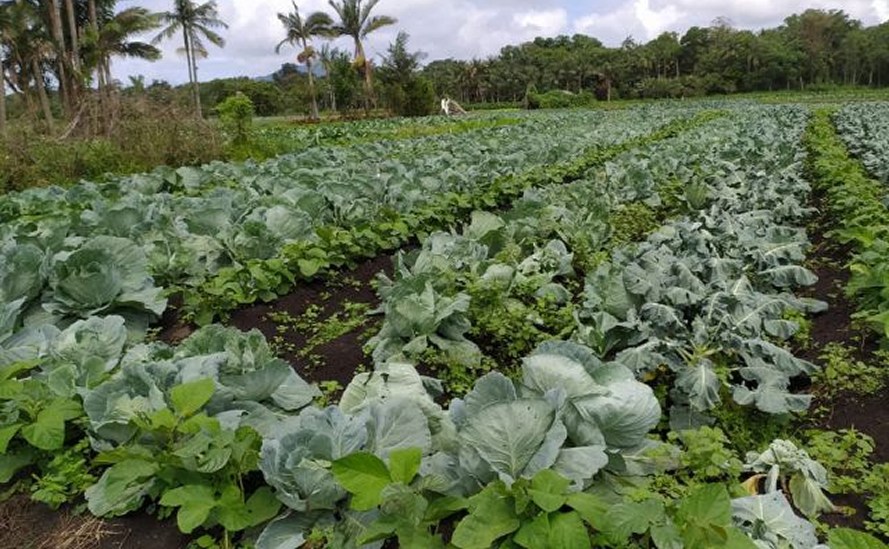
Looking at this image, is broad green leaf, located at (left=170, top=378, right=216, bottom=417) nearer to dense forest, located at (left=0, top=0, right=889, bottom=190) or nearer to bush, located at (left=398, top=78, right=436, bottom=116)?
dense forest, located at (left=0, top=0, right=889, bottom=190)

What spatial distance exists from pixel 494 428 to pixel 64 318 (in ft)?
10.9

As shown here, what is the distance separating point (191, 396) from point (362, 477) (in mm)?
826

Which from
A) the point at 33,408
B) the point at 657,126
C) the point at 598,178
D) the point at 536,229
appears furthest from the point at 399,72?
the point at 33,408

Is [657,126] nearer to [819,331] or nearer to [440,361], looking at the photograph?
[819,331]

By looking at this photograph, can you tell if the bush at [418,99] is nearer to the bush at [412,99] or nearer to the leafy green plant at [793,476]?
the bush at [412,99]

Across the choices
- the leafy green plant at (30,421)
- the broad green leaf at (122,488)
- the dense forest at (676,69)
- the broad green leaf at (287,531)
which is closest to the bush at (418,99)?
the dense forest at (676,69)

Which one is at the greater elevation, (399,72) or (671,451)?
(399,72)

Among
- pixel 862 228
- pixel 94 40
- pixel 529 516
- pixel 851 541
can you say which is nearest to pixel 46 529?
pixel 529 516

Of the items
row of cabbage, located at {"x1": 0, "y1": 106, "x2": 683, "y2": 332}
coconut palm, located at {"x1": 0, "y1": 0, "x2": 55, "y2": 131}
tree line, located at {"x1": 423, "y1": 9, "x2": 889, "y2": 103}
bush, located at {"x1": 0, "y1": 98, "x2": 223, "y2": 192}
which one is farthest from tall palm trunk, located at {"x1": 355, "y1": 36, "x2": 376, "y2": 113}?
row of cabbage, located at {"x1": 0, "y1": 106, "x2": 683, "y2": 332}

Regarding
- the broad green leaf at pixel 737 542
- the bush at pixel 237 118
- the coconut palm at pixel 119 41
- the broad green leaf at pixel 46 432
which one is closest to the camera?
the broad green leaf at pixel 737 542

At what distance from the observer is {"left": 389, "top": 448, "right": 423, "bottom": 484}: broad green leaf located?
74.6 inches

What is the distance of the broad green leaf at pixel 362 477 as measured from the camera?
1.82m

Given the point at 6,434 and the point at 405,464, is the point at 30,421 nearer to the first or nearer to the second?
the point at 6,434

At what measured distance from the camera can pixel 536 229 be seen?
5.36 meters
